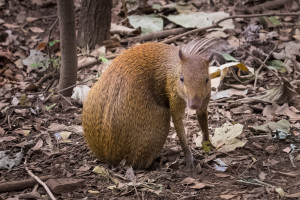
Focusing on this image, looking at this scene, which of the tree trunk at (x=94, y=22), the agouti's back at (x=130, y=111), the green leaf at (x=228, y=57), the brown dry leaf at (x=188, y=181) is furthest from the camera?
the tree trunk at (x=94, y=22)

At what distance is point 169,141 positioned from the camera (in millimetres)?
6176

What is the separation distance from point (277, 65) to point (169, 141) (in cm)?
283

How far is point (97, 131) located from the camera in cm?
507

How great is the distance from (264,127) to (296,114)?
0.69 m

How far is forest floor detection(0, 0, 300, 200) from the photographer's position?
186 inches

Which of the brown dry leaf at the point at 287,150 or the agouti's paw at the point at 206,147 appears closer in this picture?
the brown dry leaf at the point at 287,150

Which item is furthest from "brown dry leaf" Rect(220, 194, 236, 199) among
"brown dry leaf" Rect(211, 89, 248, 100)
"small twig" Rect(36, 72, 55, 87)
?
"small twig" Rect(36, 72, 55, 87)

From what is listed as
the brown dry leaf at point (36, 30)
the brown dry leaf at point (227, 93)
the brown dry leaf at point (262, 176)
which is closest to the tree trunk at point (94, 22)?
the brown dry leaf at point (36, 30)

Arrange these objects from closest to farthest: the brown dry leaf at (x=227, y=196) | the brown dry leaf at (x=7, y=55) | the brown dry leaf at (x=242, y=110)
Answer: the brown dry leaf at (x=227, y=196) < the brown dry leaf at (x=242, y=110) < the brown dry leaf at (x=7, y=55)

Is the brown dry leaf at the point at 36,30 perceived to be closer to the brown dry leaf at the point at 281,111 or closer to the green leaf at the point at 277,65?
the green leaf at the point at 277,65

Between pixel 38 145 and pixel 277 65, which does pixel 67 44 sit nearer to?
pixel 38 145

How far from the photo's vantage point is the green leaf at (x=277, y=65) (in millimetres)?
7740

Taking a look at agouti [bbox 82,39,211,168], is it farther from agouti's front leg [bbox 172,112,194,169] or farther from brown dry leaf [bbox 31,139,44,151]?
brown dry leaf [bbox 31,139,44,151]

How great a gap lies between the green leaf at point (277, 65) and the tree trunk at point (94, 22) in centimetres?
298
